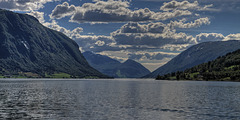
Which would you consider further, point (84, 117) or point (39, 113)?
point (39, 113)

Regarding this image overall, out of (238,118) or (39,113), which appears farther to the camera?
(39,113)

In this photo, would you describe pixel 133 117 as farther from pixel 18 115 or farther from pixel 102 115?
pixel 18 115

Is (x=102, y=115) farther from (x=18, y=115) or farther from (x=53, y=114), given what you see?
(x=18, y=115)

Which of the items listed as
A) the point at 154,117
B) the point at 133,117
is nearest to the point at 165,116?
the point at 154,117

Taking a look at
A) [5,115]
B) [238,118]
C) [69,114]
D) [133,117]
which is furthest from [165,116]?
[5,115]

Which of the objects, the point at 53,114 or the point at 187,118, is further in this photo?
the point at 53,114

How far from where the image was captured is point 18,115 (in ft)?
194

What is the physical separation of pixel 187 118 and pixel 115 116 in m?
15.1

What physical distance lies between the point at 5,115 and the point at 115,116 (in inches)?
919

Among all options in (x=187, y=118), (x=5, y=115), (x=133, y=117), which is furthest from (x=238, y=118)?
(x=5, y=115)

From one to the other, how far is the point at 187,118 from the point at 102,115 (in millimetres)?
18073

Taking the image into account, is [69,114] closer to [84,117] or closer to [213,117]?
[84,117]

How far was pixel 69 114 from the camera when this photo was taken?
203 ft

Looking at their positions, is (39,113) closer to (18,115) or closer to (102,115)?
(18,115)
